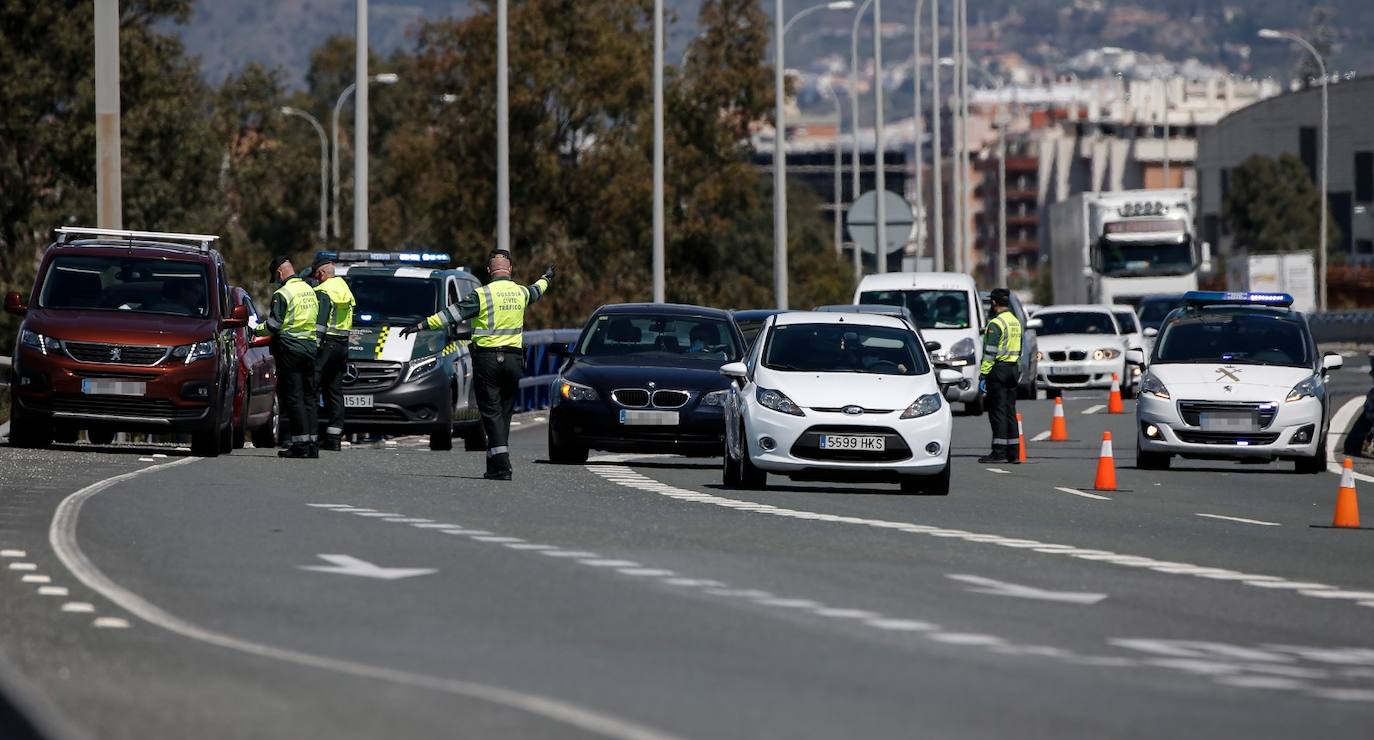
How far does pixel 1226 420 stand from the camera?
25.5m

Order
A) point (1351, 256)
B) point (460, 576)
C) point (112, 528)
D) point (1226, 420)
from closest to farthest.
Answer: point (460, 576) < point (112, 528) < point (1226, 420) < point (1351, 256)

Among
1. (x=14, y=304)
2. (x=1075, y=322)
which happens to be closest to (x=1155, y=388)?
(x=14, y=304)

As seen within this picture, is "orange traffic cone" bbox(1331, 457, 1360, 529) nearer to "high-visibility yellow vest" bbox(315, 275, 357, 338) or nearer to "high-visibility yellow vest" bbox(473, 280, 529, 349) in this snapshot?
"high-visibility yellow vest" bbox(473, 280, 529, 349)

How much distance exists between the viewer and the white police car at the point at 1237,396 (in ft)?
83.1

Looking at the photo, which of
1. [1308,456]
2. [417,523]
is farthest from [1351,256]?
[417,523]

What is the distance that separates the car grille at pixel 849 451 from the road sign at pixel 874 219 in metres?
26.5

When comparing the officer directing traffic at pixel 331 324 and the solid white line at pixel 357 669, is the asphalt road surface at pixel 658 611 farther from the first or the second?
the officer directing traffic at pixel 331 324

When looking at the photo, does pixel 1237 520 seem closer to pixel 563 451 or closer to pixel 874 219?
pixel 563 451

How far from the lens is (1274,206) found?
129125mm

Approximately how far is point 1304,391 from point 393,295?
8.79m

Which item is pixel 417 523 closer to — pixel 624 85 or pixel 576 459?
pixel 576 459

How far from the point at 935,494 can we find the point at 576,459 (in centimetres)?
440

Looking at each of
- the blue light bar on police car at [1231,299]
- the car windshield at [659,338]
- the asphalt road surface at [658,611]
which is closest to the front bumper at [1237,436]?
the blue light bar on police car at [1231,299]

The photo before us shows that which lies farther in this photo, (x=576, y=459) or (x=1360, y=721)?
(x=576, y=459)
